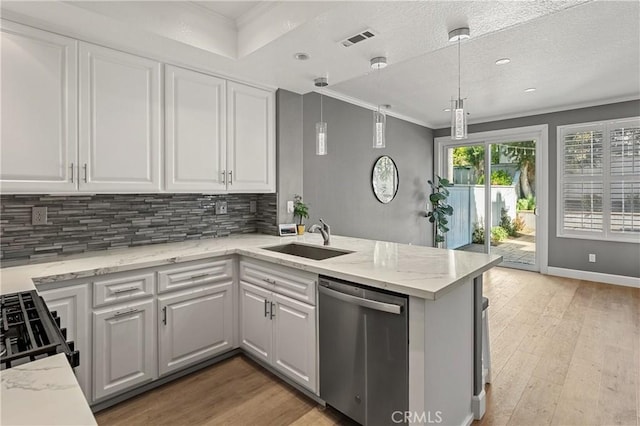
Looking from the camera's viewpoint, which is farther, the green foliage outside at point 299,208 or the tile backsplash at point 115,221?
the green foliage outside at point 299,208

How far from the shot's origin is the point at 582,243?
5035 millimetres

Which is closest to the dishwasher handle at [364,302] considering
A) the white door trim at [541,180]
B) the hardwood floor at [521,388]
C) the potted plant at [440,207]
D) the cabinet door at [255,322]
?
the cabinet door at [255,322]

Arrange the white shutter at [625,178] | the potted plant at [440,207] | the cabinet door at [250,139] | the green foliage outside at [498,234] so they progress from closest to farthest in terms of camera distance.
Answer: the cabinet door at [250,139]
the white shutter at [625,178]
the green foliage outside at [498,234]
the potted plant at [440,207]

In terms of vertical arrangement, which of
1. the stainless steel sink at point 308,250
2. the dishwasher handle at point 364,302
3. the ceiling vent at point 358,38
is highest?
the ceiling vent at point 358,38

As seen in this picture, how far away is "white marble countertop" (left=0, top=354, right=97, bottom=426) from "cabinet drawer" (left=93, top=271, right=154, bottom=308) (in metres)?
1.20

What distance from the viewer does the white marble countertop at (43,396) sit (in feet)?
2.38

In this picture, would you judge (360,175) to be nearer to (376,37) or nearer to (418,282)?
(376,37)

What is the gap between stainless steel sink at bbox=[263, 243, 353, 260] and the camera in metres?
2.72

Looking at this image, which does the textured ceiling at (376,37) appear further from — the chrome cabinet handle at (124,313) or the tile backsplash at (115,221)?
the chrome cabinet handle at (124,313)

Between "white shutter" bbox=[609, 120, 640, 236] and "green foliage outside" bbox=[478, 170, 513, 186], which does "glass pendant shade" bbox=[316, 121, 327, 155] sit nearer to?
"green foliage outside" bbox=[478, 170, 513, 186]

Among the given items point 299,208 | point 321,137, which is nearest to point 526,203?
point 299,208

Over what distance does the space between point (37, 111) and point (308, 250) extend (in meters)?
2.10

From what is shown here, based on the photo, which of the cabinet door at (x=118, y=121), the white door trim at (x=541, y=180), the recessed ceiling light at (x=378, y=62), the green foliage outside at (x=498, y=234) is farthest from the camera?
the green foliage outside at (x=498, y=234)

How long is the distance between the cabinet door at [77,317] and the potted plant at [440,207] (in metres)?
5.36
